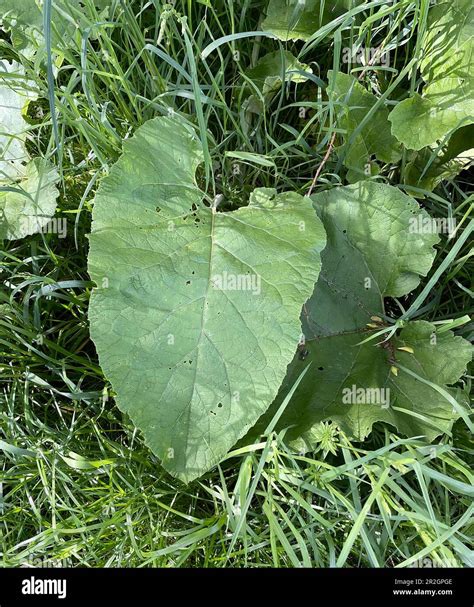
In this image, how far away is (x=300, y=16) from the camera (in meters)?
1.98

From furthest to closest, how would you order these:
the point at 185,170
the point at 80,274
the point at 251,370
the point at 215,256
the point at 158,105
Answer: the point at 80,274 → the point at 158,105 → the point at 185,170 → the point at 215,256 → the point at 251,370

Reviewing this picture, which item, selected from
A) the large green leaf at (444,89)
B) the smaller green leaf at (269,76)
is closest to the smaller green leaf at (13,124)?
the smaller green leaf at (269,76)

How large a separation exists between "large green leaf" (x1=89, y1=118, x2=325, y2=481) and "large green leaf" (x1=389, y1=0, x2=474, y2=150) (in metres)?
0.39

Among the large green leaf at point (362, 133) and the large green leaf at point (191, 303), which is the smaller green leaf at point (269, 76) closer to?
the large green leaf at point (362, 133)

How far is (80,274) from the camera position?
2.13 metres

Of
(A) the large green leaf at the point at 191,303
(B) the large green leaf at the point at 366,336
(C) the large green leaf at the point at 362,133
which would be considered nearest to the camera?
(A) the large green leaf at the point at 191,303

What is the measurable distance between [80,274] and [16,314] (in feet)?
0.80

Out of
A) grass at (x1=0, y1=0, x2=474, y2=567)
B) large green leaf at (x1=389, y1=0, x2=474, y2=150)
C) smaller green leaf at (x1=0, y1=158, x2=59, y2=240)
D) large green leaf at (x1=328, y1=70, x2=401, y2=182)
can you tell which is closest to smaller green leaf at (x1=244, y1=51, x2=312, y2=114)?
grass at (x1=0, y1=0, x2=474, y2=567)

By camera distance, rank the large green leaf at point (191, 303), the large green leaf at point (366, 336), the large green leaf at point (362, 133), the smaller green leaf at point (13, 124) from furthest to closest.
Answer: the smaller green leaf at point (13, 124)
the large green leaf at point (362, 133)
the large green leaf at point (366, 336)
the large green leaf at point (191, 303)

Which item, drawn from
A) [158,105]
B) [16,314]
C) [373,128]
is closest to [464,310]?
[373,128]

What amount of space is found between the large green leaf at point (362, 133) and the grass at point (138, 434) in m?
0.06

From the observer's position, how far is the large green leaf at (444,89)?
1.85 metres

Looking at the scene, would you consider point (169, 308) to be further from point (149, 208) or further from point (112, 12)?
point (112, 12)

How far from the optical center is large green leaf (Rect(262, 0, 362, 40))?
2.00 metres
